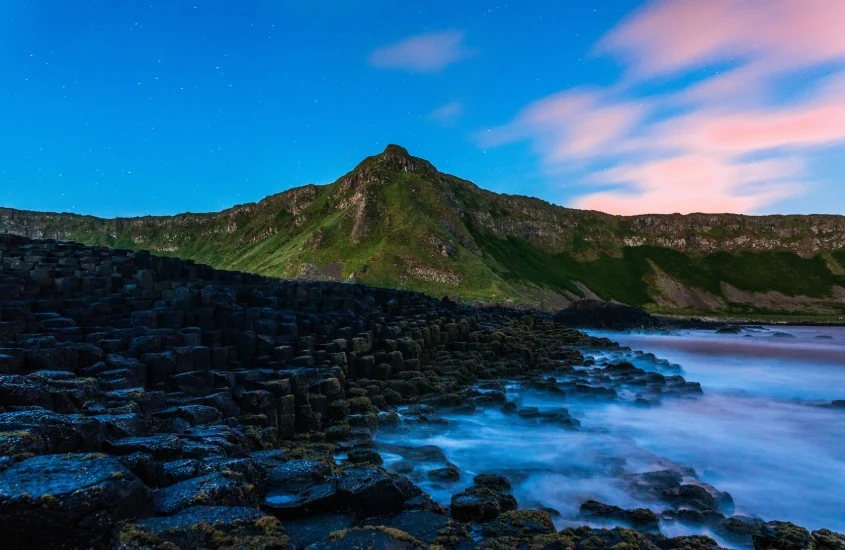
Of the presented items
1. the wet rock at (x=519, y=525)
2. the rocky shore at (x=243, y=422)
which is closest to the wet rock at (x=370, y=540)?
the rocky shore at (x=243, y=422)

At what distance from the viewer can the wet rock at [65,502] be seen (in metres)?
4.31

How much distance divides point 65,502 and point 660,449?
14.7 metres

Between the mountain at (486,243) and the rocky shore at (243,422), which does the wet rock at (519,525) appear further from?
the mountain at (486,243)

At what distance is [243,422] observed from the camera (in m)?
11.4

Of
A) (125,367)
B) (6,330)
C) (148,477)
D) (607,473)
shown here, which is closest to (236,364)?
(125,367)

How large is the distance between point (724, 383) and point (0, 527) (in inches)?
1217

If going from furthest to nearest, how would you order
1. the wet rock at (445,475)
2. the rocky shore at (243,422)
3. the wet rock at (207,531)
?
the wet rock at (445,475)
the rocky shore at (243,422)
the wet rock at (207,531)

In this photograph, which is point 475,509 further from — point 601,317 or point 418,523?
point 601,317

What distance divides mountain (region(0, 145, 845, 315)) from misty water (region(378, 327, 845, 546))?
205ft

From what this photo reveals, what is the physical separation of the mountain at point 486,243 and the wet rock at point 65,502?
79081 millimetres

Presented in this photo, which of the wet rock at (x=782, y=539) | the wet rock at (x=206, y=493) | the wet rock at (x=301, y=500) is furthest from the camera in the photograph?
the wet rock at (x=782, y=539)

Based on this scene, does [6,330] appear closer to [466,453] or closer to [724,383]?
[466,453]

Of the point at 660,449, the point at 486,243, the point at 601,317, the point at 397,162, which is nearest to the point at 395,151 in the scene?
the point at 397,162

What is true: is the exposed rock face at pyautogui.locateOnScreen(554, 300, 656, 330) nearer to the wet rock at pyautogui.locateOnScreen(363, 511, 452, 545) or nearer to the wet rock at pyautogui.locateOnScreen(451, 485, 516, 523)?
the wet rock at pyautogui.locateOnScreen(451, 485, 516, 523)
